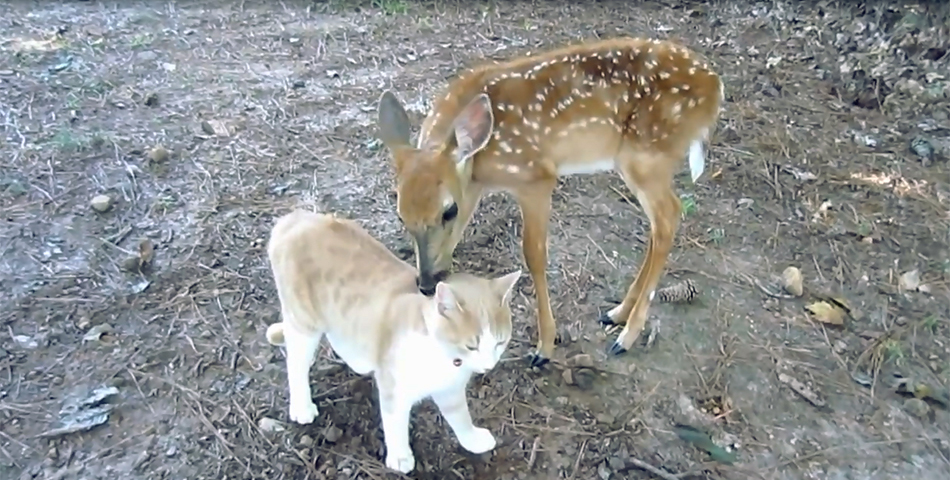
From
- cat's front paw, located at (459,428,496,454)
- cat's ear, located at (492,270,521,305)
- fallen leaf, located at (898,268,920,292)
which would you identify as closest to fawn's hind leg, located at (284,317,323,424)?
cat's front paw, located at (459,428,496,454)

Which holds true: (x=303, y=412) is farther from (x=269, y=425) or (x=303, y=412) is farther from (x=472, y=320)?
(x=472, y=320)

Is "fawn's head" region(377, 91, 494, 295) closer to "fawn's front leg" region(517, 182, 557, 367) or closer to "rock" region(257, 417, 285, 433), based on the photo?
"fawn's front leg" region(517, 182, 557, 367)

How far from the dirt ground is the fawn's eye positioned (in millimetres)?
611

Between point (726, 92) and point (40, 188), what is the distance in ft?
11.3

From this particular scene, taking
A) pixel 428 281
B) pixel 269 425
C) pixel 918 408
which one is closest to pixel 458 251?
pixel 428 281

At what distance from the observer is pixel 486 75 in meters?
3.14

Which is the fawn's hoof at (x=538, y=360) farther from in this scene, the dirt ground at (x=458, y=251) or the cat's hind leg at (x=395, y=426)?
the cat's hind leg at (x=395, y=426)

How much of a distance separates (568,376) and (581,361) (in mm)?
86

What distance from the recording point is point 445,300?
2.31 metres

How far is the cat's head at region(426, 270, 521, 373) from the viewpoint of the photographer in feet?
7.61

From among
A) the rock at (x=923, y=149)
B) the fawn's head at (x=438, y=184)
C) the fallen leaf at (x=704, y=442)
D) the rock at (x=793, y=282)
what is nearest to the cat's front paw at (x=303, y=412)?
the fawn's head at (x=438, y=184)

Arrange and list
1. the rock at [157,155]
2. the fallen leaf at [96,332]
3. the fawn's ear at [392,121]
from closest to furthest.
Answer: the fawn's ear at [392,121], the fallen leaf at [96,332], the rock at [157,155]

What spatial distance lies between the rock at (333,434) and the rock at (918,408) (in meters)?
1.88

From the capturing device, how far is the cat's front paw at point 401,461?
2709mm
